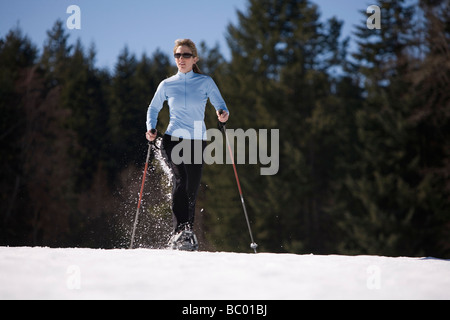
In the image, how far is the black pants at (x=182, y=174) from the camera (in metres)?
4.73

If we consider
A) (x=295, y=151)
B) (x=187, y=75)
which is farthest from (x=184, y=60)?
(x=295, y=151)

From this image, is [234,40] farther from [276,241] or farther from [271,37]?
[276,241]

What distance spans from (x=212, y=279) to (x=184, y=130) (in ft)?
7.32

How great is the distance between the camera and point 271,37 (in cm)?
2806

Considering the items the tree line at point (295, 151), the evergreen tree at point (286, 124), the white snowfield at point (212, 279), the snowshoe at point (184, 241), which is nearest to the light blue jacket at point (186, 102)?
the snowshoe at point (184, 241)

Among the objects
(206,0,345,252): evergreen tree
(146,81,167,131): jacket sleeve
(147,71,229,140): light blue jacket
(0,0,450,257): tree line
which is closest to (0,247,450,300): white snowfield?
(147,71,229,140): light blue jacket

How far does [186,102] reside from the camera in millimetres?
4781

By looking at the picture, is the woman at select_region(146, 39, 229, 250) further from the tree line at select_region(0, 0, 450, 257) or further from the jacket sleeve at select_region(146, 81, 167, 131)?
the tree line at select_region(0, 0, 450, 257)

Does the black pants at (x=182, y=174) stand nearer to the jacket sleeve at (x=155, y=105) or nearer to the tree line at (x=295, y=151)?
the jacket sleeve at (x=155, y=105)

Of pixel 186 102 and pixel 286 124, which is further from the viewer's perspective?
pixel 286 124

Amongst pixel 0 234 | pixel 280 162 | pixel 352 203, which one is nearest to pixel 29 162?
pixel 0 234

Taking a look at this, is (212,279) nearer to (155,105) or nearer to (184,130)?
(184,130)

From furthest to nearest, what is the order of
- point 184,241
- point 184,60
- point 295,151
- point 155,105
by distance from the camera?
point 295,151, point 155,105, point 184,60, point 184,241

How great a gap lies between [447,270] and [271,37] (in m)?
26.0
